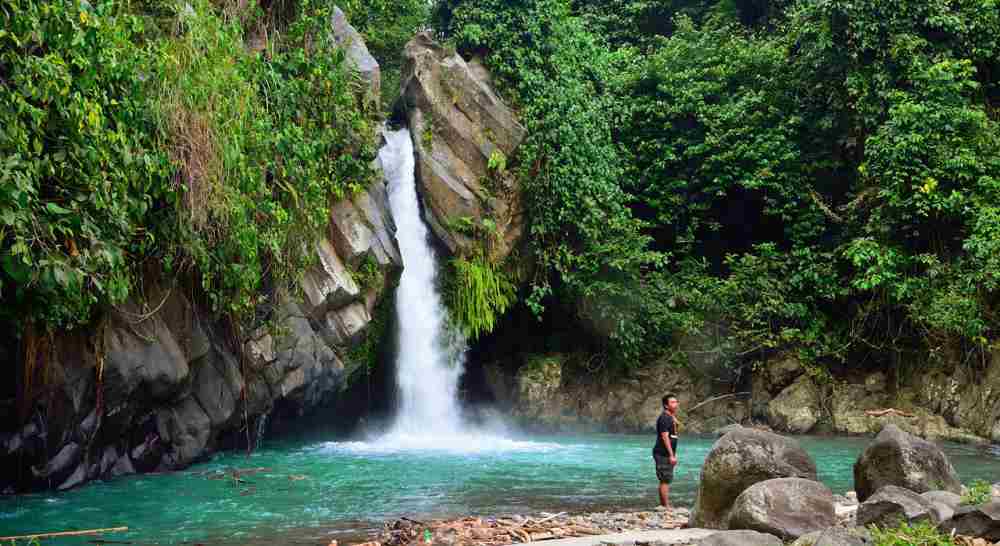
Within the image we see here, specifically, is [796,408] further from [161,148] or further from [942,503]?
[161,148]

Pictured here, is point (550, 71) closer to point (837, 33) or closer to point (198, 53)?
point (837, 33)

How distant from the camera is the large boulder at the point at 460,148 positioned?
19000 millimetres

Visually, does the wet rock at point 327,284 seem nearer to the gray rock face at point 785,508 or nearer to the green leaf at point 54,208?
the green leaf at point 54,208

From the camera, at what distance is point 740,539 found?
680 centimetres

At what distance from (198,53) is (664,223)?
14.2 metres

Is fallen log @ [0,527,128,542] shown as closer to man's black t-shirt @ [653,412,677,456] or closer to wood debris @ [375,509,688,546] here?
wood debris @ [375,509,688,546]

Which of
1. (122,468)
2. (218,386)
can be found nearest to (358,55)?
(218,386)

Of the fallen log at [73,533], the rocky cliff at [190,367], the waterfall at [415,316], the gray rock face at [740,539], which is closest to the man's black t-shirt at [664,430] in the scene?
the gray rock face at [740,539]

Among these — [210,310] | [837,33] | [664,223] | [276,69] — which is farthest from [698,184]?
[210,310]

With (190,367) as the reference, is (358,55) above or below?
above

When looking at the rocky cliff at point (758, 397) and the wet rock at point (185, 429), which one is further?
the rocky cliff at point (758, 397)

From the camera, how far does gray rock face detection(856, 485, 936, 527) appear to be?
7.35 meters

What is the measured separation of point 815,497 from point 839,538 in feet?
5.42

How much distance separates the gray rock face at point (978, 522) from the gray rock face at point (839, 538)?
0.94m
